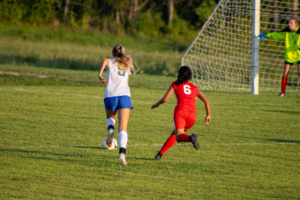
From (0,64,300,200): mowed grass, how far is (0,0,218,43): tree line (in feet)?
106

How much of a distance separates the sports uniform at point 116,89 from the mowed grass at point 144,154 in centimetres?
76

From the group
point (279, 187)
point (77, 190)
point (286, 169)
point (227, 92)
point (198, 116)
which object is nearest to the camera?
point (77, 190)

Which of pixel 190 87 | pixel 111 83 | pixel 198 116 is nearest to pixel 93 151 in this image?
pixel 111 83

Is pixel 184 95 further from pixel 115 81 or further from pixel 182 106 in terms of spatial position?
pixel 115 81

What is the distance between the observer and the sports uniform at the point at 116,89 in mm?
8266

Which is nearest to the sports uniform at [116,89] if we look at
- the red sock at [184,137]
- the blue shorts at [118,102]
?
the blue shorts at [118,102]

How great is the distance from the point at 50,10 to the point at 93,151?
4212 cm

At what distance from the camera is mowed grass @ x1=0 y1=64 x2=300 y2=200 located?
21.1 ft

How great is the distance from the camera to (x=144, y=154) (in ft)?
28.2

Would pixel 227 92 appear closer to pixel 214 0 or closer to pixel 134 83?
pixel 134 83

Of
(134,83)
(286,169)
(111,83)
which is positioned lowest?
(134,83)

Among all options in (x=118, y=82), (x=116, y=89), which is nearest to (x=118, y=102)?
(x=116, y=89)

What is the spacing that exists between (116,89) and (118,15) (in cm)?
4645

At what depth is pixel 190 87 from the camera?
8203mm
